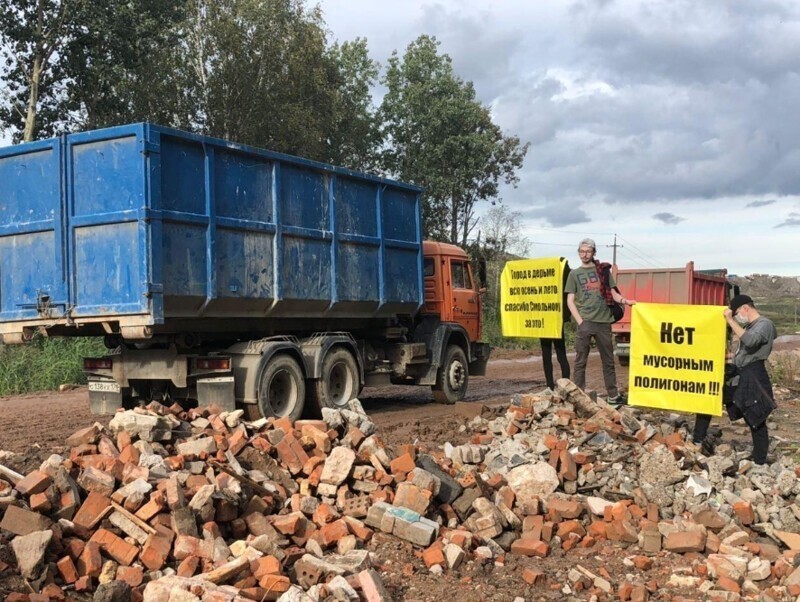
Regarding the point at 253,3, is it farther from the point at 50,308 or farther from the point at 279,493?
the point at 279,493

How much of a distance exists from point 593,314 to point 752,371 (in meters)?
2.29

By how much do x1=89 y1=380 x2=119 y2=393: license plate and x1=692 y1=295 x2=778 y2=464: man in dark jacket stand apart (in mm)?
6577

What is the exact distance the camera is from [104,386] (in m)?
9.16

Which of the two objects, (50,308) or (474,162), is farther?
(474,162)

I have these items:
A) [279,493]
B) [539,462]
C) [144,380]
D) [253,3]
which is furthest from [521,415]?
[253,3]

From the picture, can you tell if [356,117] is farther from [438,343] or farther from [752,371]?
[752,371]

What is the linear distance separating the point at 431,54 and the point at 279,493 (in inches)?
1134

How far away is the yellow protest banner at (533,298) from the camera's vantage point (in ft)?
34.2

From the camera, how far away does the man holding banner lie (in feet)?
Answer: 30.2

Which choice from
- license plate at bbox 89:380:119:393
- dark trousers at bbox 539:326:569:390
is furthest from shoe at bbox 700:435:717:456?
license plate at bbox 89:380:119:393

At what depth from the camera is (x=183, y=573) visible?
14.8 feet

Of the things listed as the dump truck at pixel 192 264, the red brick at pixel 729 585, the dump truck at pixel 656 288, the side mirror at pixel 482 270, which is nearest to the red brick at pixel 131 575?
the red brick at pixel 729 585

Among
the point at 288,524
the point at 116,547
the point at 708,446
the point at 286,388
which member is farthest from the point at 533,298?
the point at 116,547

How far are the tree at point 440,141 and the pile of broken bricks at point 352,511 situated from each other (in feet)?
77.8
